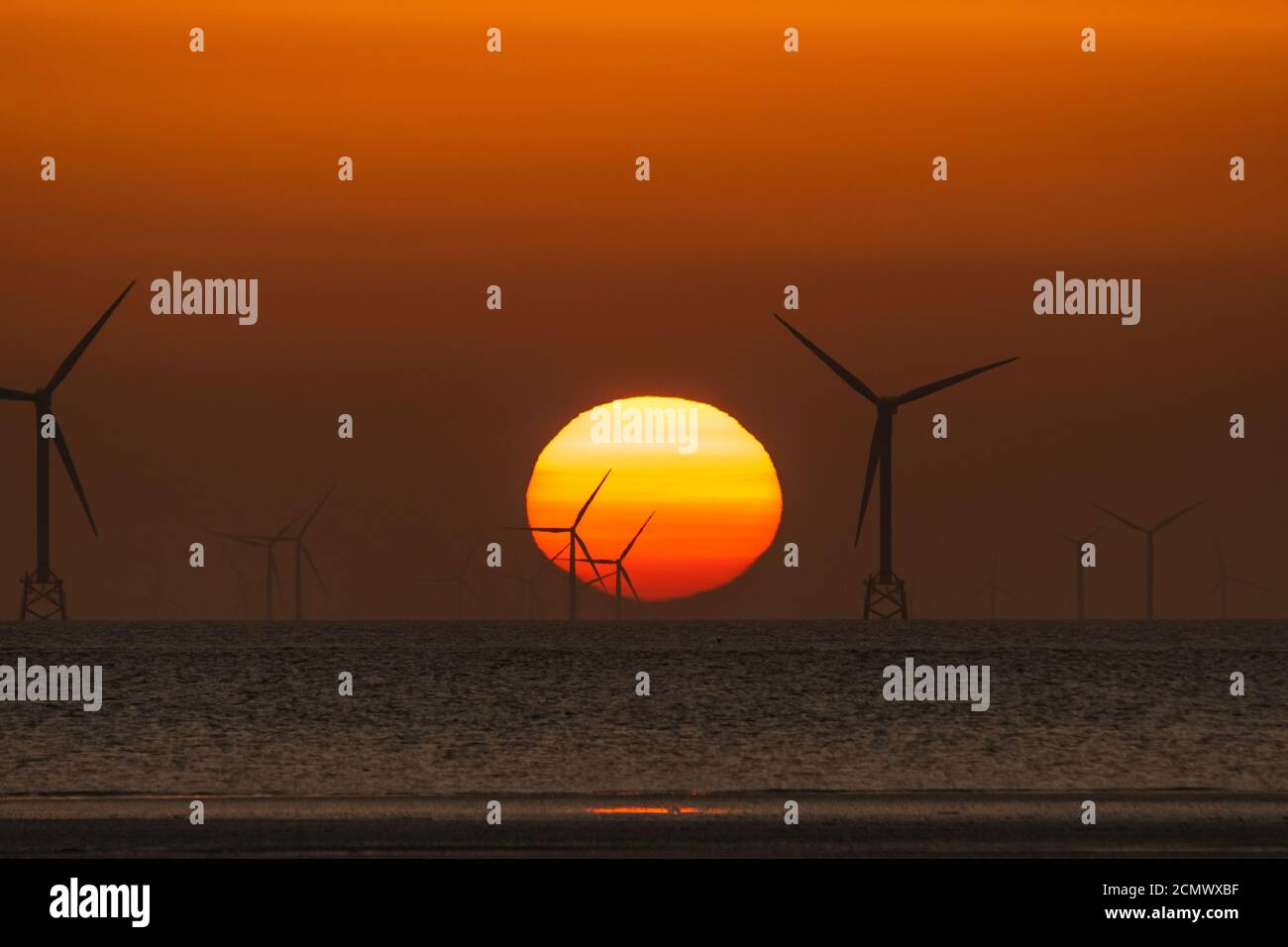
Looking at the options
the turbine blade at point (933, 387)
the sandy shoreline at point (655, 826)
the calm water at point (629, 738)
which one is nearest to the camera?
the sandy shoreline at point (655, 826)

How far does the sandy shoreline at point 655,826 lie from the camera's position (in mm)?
14859

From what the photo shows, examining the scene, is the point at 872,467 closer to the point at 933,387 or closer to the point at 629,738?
the point at 933,387

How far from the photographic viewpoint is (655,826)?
15758 millimetres

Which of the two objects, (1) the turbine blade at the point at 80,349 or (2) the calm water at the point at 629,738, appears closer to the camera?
(2) the calm water at the point at 629,738

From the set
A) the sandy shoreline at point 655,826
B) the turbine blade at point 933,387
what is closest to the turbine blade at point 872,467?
the turbine blade at point 933,387

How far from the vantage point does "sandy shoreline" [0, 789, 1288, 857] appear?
14.9m

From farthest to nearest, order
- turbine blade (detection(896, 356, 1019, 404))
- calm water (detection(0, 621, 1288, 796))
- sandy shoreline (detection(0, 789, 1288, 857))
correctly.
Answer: turbine blade (detection(896, 356, 1019, 404)), calm water (detection(0, 621, 1288, 796)), sandy shoreline (detection(0, 789, 1288, 857))

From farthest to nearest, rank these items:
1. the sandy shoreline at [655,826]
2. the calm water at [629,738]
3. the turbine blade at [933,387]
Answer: the turbine blade at [933,387], the calm water at [629,738], the sandy shoreline at [655,826]

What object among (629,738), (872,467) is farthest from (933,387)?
(629,738)

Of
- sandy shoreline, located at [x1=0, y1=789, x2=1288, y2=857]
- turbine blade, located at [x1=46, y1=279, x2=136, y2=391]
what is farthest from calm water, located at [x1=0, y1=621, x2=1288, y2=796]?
turbine blade, located at [x1=46, y1=279, x2=136, y2=391]

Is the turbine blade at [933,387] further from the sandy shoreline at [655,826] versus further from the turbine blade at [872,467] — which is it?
the sandy shoreline at [655,826]

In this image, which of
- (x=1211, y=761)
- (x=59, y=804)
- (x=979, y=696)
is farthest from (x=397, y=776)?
(x=979, y=696)

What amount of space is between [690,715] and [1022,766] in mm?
13414

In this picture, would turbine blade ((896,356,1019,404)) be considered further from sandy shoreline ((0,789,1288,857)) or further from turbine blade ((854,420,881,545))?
sandy shoreline ((0,789,1288,857))
